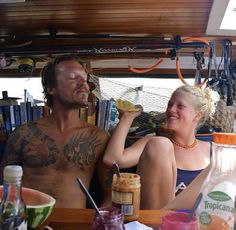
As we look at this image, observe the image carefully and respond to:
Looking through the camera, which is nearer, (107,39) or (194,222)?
(194,222)

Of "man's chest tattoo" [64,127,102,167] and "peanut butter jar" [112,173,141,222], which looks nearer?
"peanut butter jar" [112,173,141,222]

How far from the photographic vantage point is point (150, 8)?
1.95 meters

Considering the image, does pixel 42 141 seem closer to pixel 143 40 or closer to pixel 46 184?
pixel 46 184

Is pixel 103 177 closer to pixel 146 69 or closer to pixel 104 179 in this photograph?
pixel 104 179

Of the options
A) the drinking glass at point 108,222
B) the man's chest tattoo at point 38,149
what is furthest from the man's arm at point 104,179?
the drinking glass at point 108,222

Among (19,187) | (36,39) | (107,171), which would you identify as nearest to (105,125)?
(107,171)

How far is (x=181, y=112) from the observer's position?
2.14m

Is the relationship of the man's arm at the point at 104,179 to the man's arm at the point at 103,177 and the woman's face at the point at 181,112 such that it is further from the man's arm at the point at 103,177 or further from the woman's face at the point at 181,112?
the woman's face at the point at 181,112

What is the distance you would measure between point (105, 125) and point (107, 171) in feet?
1.75

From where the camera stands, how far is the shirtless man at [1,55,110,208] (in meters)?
1.85

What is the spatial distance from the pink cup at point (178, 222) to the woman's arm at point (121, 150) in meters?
1.12

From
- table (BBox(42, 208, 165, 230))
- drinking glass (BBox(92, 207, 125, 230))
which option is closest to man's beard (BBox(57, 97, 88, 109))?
table (BBox(42, 208, 165, 230))

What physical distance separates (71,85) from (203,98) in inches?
32.7

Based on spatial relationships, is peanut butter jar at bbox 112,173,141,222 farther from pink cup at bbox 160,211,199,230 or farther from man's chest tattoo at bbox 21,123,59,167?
man's chest tattoo at bbox 21,123,59,167
